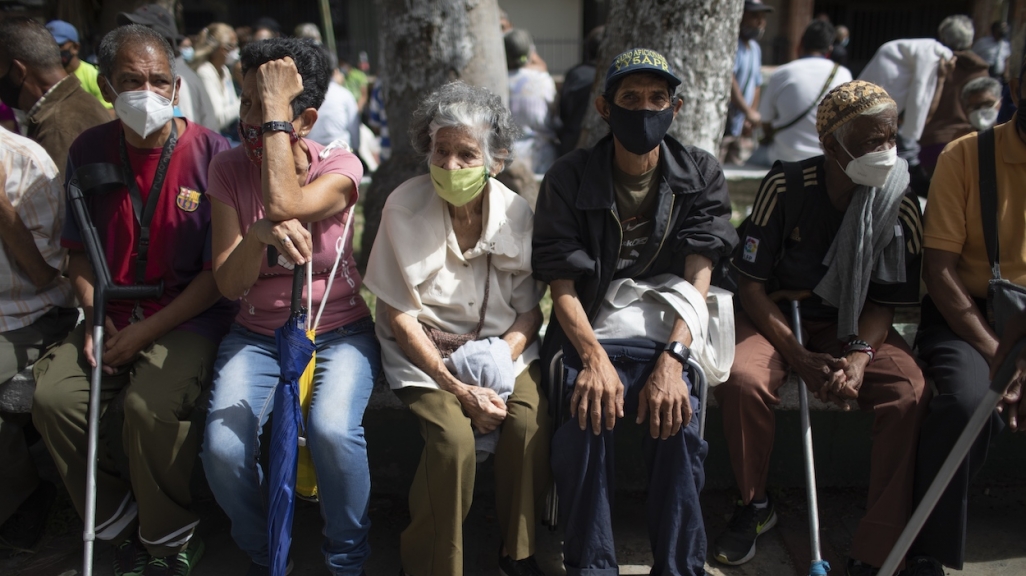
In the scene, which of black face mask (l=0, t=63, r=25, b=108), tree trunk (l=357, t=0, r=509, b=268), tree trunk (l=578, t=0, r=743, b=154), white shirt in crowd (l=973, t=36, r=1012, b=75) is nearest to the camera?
black face mask (l=0, t=63, r=25, b=108)

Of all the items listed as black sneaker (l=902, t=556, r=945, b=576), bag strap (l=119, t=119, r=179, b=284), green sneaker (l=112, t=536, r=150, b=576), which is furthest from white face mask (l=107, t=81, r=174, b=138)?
black sneaker (l=902, t=556, r=945, b=576)

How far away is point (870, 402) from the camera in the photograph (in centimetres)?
295

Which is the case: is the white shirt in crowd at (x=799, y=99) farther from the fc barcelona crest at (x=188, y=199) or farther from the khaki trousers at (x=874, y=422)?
the fc barcelona crest at (x=188, y=199)

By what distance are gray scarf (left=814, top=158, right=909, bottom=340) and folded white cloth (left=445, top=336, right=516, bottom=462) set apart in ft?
4.24

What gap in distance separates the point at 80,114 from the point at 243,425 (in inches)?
77.6

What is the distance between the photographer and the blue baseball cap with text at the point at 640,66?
112 inches

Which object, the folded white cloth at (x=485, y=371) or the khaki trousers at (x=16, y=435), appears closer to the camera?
the folded white cloth at (x=485, y=371)

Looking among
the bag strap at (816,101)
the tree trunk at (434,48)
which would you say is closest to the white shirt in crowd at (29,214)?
the tree trunk at (434,48)

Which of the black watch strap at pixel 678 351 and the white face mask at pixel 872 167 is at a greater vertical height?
the white face mask at pixel 872 167

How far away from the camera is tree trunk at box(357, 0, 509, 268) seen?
16.3 ft

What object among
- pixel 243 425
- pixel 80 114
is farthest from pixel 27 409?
pixel 80 114

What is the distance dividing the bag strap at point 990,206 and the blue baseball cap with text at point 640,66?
3.95 ft

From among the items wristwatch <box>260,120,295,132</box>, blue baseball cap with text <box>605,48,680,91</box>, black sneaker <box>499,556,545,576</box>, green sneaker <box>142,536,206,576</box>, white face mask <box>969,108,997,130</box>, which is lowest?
black sneaker <box>499,556,545,576</box>

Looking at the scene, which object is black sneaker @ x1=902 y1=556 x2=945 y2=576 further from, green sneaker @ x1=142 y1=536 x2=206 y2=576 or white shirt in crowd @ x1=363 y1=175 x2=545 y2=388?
green sneaker @ x1=142 y1=536 x2=206 y2=576
